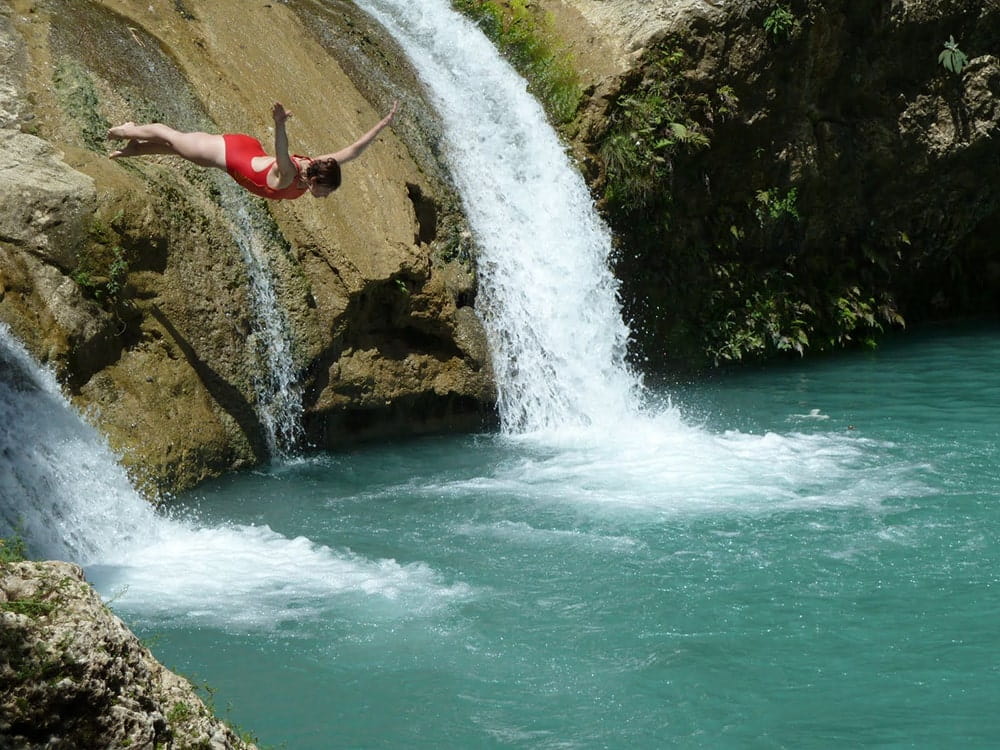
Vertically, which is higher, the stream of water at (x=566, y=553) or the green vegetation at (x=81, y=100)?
the green vegetation at (x=81, y=100)

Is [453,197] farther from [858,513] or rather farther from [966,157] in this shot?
[966,157]

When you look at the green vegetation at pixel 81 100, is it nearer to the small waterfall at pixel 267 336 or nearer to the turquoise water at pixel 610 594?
the small waterfall at pixel 267 336

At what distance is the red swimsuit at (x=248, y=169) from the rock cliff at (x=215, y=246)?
2010mm

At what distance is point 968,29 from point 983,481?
8594 mm

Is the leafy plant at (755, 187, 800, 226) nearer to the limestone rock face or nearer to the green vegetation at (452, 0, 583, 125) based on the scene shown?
the green vegetation at (452, 0, 583, 125)

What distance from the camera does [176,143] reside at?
8.16m

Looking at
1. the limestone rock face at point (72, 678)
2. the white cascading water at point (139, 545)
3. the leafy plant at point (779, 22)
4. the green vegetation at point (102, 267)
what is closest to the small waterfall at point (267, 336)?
the green vegetation at point (102, 267)

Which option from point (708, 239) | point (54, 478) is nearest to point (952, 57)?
A: point (708, 239)

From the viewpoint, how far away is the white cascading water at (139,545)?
7.52 meters

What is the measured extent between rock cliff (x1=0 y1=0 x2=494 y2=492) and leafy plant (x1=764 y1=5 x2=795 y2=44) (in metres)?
4.26

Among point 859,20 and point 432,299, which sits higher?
point 859,20

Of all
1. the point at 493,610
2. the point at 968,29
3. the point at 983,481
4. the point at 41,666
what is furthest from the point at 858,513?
the point at 968,29

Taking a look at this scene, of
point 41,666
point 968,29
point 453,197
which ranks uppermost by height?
point 968,29

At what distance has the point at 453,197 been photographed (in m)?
12.8
